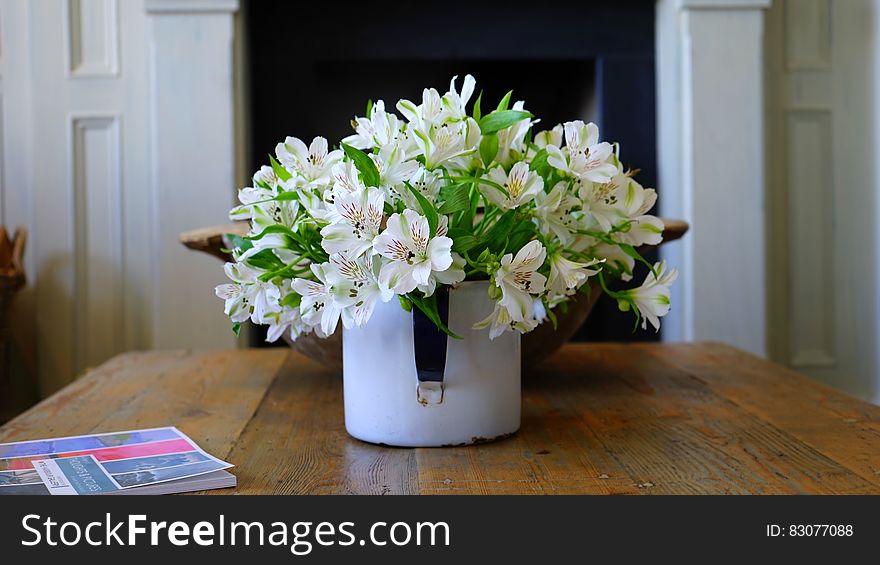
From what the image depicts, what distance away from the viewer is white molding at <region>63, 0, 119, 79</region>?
2.35 meters

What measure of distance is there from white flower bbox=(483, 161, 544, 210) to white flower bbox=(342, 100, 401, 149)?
0.29ft

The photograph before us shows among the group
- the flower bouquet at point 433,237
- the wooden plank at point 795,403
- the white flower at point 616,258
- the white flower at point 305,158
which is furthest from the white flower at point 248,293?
the wooden plank at point 795,403

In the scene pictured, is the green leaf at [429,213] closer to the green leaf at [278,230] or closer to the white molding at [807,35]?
the green leaf at [278,230]

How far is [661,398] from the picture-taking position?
1.02 metres

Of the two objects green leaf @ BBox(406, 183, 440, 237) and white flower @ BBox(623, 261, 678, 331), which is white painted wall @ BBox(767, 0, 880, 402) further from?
green leaf @ BBox(406, 183, 440, 237)

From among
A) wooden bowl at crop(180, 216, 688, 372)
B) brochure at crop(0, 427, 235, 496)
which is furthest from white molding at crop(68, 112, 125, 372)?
brochure at crop(0, 427, 235, 496)

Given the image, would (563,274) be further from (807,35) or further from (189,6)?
(807,35)

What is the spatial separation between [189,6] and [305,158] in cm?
162

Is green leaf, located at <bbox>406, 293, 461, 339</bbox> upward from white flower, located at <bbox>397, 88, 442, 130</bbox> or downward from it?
downward

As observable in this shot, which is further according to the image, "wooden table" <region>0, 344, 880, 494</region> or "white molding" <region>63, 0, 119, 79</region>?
"white molding" <region>63, 0, 119, 79</region>

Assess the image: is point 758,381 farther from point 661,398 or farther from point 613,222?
point 613,222

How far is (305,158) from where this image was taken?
31.5 inches
